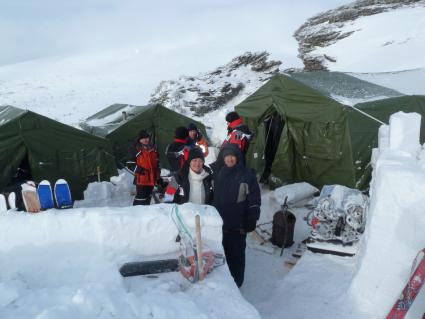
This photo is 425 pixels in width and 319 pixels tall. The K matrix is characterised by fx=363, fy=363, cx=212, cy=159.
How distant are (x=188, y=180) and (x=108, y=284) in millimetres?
1721

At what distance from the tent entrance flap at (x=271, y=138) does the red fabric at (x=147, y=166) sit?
3126 mm

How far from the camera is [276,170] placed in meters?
8.38

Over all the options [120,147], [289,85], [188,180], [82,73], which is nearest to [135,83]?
[82,73]

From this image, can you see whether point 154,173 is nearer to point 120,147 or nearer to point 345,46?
point 120,147

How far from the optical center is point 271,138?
8953 mm

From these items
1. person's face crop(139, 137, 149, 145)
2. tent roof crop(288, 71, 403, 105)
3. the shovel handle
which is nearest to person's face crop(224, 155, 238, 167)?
the shovel handle

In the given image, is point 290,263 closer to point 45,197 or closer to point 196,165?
point 196,165

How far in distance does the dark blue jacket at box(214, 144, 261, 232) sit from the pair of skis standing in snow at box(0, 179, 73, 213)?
→ 174cm

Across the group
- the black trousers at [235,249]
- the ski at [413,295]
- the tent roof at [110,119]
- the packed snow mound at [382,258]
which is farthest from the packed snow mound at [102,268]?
the tent roof at [110,119]

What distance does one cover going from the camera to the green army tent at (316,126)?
7.29 meters

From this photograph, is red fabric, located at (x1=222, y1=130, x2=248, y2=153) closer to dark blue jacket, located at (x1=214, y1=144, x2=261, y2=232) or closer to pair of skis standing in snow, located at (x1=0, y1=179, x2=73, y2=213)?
dark blue jacket, located at (x1=214, y1=144, x2=261, y2=232)

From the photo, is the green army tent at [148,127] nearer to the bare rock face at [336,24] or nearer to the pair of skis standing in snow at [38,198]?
the pair of skis standing in snow at [38,198]

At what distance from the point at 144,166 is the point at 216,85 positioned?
45.5ft

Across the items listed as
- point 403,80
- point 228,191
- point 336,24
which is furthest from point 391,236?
point 336,24
